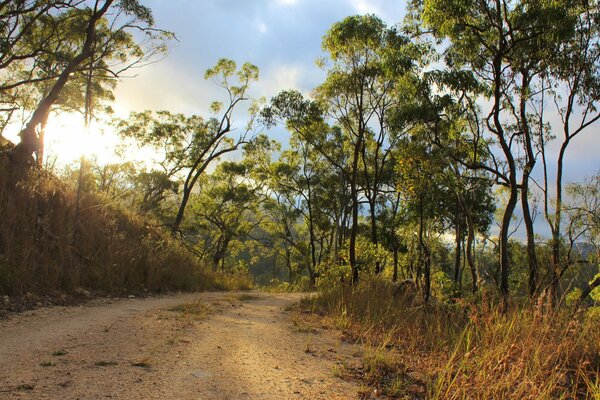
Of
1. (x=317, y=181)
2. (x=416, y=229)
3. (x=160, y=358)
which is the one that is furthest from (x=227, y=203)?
(x=160, y=358)

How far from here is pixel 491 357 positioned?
3195 mm

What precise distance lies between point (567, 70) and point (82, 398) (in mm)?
14126

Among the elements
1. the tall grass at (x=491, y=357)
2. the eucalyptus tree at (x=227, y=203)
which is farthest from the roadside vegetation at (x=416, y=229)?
the eucalyptus tree at (x=227, y=203)

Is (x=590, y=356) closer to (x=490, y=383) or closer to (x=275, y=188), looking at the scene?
(x=490, y=383)

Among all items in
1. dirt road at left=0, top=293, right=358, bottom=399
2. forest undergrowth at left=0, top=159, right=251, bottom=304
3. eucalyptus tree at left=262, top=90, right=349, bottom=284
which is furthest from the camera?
eucalyptus tree at left=262, top=90, right=349, bottom=284

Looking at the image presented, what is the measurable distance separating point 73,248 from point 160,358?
19.1 feet

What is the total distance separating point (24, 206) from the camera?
26.4 feet

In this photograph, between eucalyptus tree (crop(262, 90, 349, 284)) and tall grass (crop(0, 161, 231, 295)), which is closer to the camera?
tall grass (crop(0, 161, 231, 295))

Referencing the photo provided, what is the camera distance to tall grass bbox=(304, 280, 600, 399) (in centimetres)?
296

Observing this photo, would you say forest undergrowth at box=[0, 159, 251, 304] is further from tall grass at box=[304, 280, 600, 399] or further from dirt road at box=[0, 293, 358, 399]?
tall grass at box=[304, 280, 600, 399]

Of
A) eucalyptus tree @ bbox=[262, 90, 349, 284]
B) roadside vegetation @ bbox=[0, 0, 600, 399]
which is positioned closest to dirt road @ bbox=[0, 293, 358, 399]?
roadside vegetation @ bbox=[0, 0, 600, 399]

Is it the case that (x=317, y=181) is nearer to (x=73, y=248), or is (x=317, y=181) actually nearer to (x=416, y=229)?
(x=416, y=229)

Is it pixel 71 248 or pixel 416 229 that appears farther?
Answer: pixel 416 229

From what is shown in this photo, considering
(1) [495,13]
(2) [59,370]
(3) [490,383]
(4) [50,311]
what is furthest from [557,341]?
(1) [495,13]
